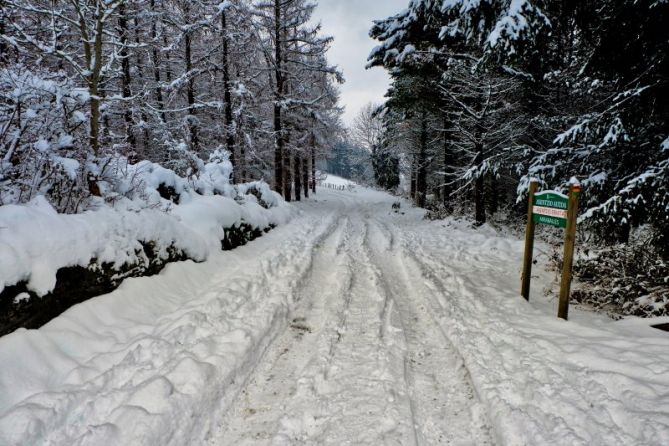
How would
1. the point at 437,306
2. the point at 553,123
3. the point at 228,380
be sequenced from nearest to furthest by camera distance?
the point at 228,380 → the point at 437,306 → the point at 553,123

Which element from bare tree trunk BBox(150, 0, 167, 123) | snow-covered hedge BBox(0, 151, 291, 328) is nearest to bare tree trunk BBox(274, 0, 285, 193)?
bare tree trunk BBox(150, 0, 167, 123)

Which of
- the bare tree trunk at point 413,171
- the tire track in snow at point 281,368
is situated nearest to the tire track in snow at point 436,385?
the tire track in snow at point 281,368

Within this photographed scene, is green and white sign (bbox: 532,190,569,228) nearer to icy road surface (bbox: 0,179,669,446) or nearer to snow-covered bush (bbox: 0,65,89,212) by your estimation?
icy road surface (bbox: 0,179,669,446)

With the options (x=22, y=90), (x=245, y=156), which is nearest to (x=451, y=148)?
(x=245, y=156)

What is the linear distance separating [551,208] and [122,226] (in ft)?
19.8

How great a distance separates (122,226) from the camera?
4852mm

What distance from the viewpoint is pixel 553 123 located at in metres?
10.9

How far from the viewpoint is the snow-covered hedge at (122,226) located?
11.2 feet

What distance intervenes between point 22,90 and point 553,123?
12757mm

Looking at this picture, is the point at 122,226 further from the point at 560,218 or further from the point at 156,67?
the point at 156,67

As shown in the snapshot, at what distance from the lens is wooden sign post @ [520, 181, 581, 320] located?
4.39m

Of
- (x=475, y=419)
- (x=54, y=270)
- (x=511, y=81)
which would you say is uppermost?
(x=511, y=81)

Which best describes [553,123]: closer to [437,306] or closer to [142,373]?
[437,306]

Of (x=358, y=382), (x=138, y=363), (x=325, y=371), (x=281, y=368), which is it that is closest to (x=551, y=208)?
(x=358, y=382)
